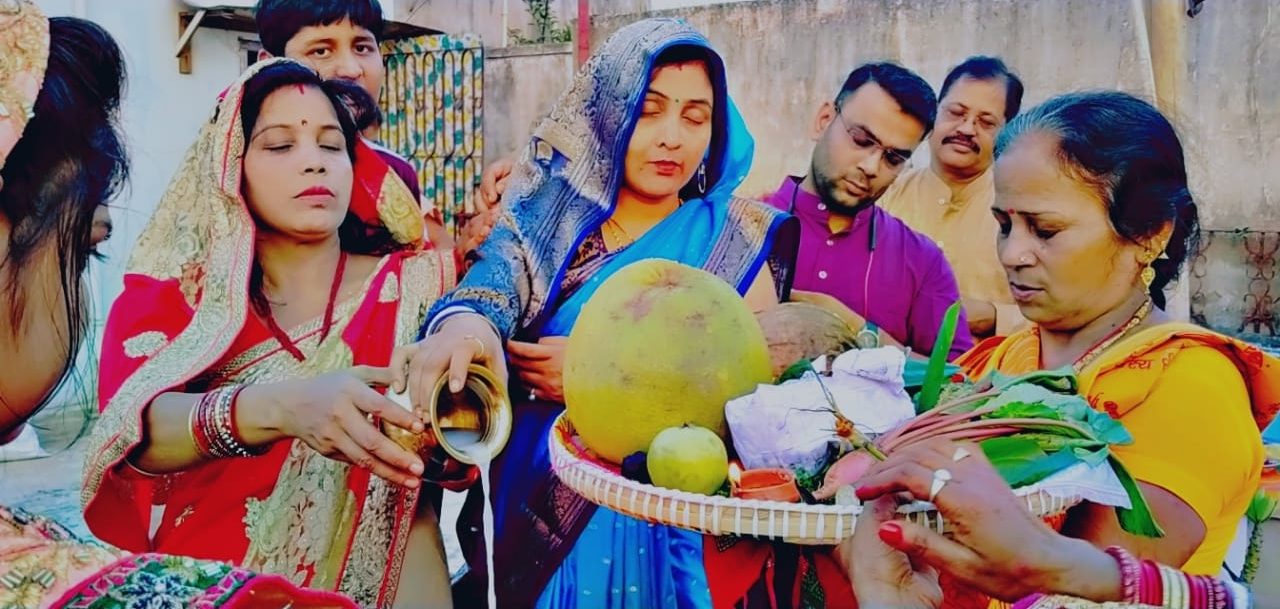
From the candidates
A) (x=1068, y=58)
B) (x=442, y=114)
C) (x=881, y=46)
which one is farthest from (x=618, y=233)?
(x=442, y=114)

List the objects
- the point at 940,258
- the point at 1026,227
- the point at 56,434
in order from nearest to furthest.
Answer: the point at 1026,227, the point at 940,258, the point at 56,434

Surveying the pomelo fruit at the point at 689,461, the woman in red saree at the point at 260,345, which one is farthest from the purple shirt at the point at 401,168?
the pomelo fruit at the point at 689,461

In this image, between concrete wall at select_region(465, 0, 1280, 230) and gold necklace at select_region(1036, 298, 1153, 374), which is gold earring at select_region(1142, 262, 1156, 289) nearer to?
gold necklace at select_region(1036, 298, 1153, 374)

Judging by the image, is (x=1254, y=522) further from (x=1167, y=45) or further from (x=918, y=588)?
(x=1167, y=45)

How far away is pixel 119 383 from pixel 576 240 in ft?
3.47

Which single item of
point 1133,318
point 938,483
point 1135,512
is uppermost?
point 1133,318

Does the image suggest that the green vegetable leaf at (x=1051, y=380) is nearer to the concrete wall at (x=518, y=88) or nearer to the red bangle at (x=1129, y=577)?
the red bangle at (x=1129, y=577)

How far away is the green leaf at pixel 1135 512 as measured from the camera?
5.29 ft

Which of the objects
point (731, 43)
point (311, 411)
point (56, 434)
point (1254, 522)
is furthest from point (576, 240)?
point (731, 43)

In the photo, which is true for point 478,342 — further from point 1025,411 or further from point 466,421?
point 1025,411

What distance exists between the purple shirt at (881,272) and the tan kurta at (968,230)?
2.12ft

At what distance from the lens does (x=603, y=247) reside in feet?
8.70

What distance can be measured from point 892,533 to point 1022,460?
0.28m

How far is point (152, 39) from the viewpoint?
771 cm
